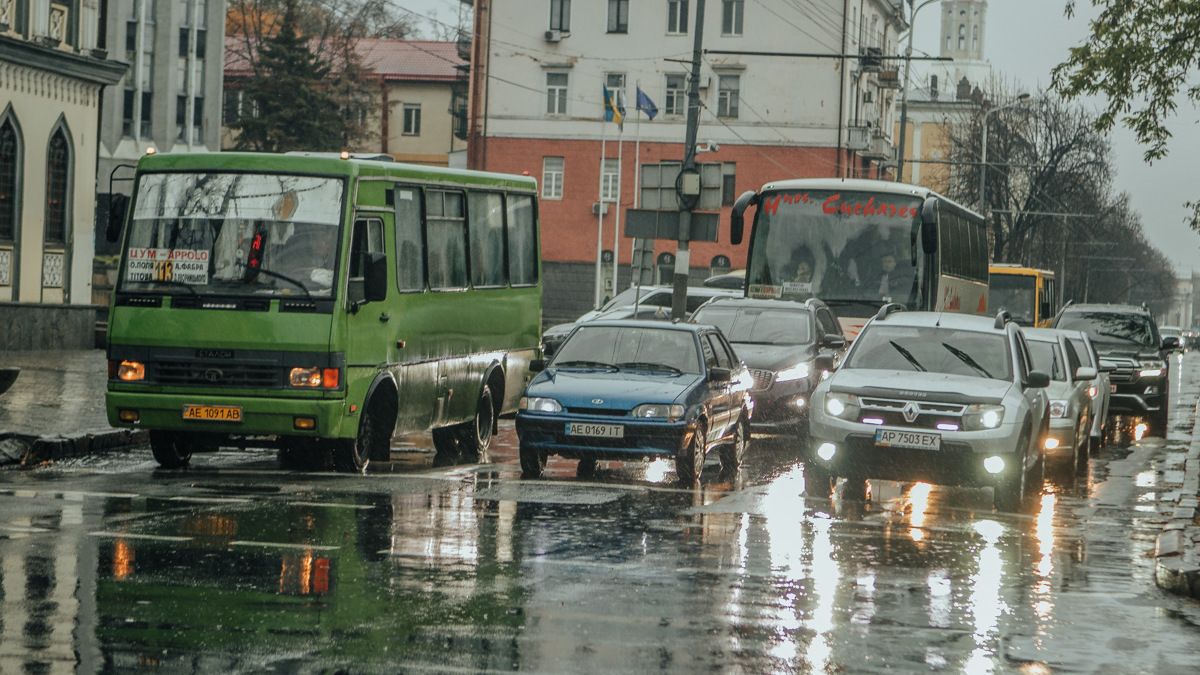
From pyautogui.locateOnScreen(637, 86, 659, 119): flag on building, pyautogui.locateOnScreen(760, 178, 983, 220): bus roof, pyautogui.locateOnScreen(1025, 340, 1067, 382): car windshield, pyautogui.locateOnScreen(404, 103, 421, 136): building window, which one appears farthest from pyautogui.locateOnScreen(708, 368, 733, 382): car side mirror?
pyautogui.locateOnScreen(404, 103, 421, 136): building window

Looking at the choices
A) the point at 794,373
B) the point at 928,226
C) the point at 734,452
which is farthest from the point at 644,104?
the point at 734,452

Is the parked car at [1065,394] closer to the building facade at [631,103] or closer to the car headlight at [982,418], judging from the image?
the car headlight at [982,418]

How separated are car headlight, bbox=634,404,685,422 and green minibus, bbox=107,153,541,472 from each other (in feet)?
7.72

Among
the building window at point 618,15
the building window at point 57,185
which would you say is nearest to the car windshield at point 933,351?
the building window at point 57,185

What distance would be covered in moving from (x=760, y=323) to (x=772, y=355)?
1.13 m

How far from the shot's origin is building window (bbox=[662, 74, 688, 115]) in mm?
73688

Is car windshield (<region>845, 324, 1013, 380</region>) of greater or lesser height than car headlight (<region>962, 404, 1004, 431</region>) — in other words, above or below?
above

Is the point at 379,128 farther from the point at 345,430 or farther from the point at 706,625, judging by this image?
the point at 706,625

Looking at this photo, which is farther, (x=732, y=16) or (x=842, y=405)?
(x=732, y=16)

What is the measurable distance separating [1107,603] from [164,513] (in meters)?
6.43

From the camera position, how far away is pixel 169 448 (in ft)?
55.9

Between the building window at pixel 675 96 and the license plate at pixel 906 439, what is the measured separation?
58821mm

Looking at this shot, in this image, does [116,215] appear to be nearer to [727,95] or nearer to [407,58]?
[727,95]

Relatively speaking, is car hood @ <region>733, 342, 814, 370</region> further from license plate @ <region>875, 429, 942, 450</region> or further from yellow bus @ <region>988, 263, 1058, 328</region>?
yellow bus @ <region>988, 263, 1058, 328</region>
